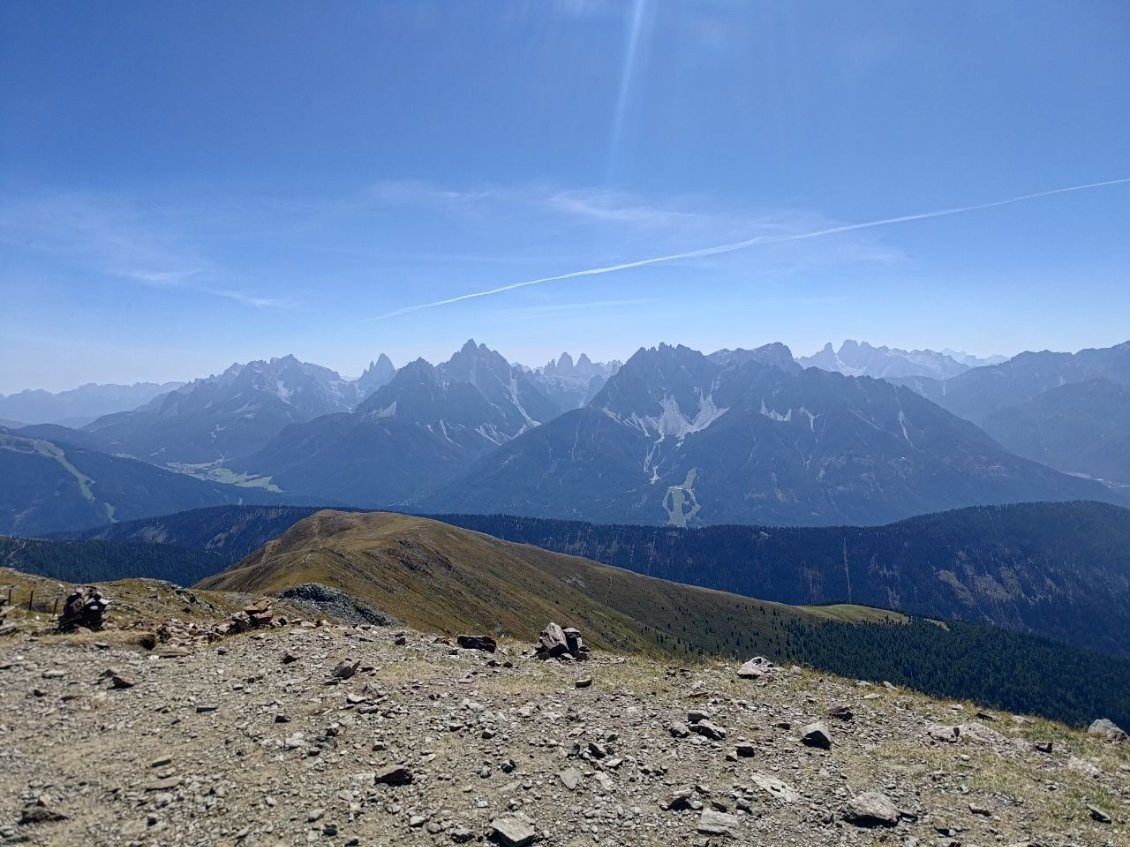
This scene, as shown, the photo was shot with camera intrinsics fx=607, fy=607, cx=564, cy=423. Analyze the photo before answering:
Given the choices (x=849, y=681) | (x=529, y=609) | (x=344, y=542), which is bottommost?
(x=529, y=609)

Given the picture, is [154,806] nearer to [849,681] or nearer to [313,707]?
[313,707]

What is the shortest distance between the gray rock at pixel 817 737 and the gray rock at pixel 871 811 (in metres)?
3.47

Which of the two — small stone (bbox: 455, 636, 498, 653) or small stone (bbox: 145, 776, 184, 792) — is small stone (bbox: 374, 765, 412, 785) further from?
small stone (bbox: 455, 636, 498, 653)

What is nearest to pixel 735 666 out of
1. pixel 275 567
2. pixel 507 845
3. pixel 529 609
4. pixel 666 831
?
pixel 666 831

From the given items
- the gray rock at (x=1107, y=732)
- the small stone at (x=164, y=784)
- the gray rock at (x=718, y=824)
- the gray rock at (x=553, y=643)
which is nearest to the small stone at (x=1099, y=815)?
the gray rock at (x=1107, y=732)

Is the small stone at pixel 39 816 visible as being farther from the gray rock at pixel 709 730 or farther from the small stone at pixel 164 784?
the gray rock at pixel 709 730

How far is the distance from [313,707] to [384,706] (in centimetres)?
250

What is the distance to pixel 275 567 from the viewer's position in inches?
4589

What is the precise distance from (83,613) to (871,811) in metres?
37.4

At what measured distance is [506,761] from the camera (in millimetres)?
17625

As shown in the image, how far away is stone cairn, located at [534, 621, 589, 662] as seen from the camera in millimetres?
31812

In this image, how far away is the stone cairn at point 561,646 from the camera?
31812mm

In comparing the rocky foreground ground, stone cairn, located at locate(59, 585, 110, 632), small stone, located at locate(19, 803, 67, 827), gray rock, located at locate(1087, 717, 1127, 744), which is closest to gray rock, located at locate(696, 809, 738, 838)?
the rocky foreground ground

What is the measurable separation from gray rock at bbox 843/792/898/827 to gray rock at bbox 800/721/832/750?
347cm
